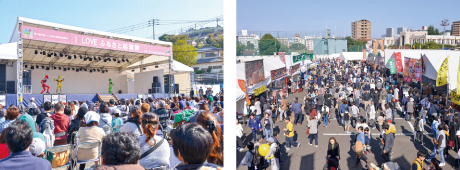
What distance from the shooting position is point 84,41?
7547 mm

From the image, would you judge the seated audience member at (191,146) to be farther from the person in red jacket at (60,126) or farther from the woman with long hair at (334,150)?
the woman with long hair at (334,150)

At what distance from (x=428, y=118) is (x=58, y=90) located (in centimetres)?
1297

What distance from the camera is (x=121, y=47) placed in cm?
848

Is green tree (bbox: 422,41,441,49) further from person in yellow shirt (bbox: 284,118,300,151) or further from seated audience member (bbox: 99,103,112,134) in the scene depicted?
seated audience member (bbox: 99,103,112,134)

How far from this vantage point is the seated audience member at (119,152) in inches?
46.5

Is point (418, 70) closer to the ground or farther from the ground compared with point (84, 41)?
closer to the ground

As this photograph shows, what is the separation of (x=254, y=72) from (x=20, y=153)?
3.74 metres

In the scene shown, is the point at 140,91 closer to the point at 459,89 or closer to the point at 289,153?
the point at 289,153

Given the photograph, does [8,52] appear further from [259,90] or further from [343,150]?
[343,150]

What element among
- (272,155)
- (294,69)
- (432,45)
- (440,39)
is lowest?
(272,155)

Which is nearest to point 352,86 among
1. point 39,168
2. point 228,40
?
point 228,40

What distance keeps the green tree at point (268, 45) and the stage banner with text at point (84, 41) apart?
3369 millimetres

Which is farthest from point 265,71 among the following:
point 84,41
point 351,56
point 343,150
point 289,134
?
point 351,56

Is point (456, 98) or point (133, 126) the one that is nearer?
point (133, 126)
